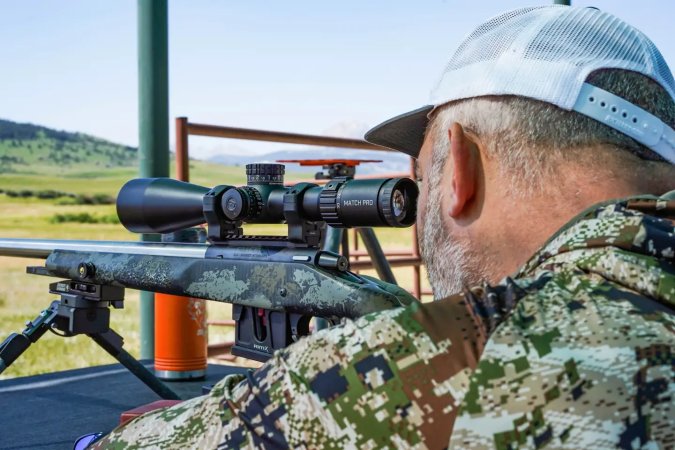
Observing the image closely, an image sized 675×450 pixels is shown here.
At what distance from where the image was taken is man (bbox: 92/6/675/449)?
0.63 metres

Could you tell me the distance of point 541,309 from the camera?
677 mm

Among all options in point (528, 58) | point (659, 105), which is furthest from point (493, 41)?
point (659, 105)

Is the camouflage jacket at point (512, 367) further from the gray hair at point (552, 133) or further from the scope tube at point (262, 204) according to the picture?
the scope tube at point (262, 204)

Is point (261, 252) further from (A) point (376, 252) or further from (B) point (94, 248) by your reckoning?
(A) point (376, 252)

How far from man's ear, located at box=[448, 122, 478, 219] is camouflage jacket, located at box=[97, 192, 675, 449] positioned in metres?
0.18

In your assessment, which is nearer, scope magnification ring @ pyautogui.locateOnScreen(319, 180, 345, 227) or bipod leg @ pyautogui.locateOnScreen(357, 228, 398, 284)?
scope magnification ring @ pyautogui.locateOnScreen(319, 180, 345, 227)

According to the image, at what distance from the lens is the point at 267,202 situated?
1645mm

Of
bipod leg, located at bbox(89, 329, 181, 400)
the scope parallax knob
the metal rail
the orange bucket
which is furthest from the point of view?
the orange bucket

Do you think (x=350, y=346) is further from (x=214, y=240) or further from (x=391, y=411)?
(x=214, y=240)

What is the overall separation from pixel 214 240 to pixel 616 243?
1189 mm

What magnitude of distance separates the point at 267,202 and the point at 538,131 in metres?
0.85

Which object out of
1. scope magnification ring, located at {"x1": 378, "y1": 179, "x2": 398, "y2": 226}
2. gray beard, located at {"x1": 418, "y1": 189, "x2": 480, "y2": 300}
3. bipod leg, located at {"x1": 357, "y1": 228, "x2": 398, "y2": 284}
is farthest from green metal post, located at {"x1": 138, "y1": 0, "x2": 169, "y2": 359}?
gray beard, located at {"x1": 418, "y1": 189, "x2": 480, "y2": 300}

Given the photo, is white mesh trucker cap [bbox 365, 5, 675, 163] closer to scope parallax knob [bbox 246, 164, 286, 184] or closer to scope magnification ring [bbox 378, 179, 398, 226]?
scope magnification ring [bbox 378, 179, 398, 226]

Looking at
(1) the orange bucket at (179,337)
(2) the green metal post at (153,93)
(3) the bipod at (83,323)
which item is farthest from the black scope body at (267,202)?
(2) the green metal post at (153,93)
